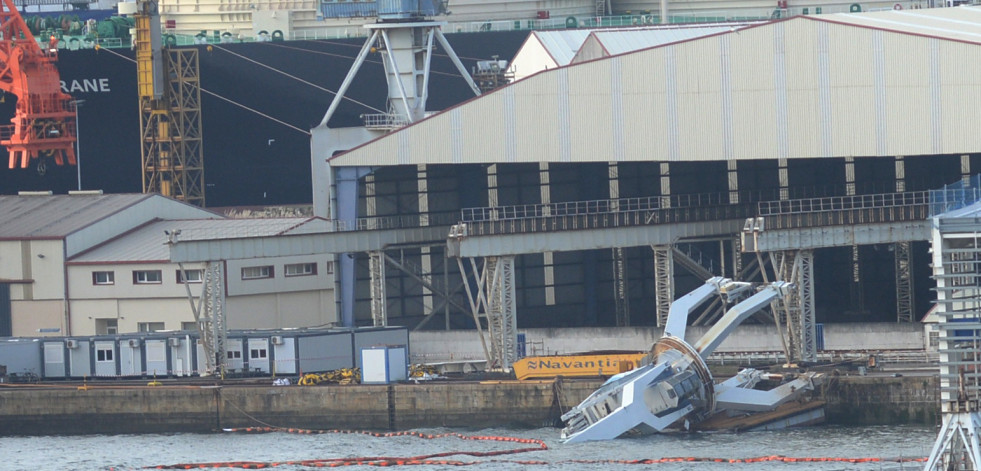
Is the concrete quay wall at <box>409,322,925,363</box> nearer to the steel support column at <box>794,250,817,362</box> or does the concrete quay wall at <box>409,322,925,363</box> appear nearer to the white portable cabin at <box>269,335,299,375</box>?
the steel support column at <box>794,250,817,362</box>

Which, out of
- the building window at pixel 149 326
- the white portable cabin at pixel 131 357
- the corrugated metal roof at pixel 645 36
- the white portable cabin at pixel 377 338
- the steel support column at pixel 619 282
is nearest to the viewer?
the white portable cabin at pixel 377 338

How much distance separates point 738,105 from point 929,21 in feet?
31.8

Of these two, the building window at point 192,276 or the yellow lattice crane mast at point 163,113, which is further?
the yellow lattice crane mast at point 163,113

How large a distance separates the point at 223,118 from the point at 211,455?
46.0 meters

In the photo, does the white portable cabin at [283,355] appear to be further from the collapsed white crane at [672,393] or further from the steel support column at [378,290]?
the collapsed white crane at [672,393]

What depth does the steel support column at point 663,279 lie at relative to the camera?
75.9 metres

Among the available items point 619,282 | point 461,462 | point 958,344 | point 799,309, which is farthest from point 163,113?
point 958,344

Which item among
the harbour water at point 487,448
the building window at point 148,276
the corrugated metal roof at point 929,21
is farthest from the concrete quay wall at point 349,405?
the corrugated metal roof at point 929,21

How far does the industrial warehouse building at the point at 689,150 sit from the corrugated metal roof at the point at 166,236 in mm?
3133

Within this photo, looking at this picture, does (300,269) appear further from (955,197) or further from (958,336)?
(958,336)

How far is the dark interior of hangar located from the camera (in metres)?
86.1

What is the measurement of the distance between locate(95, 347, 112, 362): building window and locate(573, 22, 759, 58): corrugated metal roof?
2707 centimetres

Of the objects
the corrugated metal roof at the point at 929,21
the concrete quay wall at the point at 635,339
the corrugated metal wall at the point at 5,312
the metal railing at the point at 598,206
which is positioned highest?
the corrugated metal roof at the point at 929,21

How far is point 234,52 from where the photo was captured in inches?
4355
